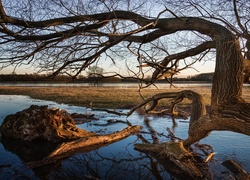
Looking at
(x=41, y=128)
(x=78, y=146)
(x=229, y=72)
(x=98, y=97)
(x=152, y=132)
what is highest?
(x=229, y=72)

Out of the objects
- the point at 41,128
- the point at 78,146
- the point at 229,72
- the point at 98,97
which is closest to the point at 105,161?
the point at 78,146

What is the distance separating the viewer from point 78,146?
24.6ft

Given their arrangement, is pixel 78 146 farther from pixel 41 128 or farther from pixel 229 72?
pixel 229 72

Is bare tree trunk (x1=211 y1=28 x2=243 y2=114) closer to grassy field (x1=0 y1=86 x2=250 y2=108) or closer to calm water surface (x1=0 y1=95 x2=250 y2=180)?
calm water surface (x1=0 y1=95 x2=250 y2=180)

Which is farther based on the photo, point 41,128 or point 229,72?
point 41,128

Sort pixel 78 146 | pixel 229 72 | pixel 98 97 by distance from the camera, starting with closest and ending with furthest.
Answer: pixel 229 72 → pixel 78 146 → pixel 98 97

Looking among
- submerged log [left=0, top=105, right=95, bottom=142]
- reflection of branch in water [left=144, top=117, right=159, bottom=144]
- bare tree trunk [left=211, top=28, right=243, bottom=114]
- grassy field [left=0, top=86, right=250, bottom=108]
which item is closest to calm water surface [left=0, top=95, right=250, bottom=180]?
reflection of branch in water [left=144, top=117, right=159, bottom=144]

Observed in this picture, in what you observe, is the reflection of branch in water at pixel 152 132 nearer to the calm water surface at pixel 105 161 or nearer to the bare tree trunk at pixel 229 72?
the calm water surface at pixel 105 161

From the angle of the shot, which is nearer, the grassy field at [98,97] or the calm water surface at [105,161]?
the calm water surface at [105,161]

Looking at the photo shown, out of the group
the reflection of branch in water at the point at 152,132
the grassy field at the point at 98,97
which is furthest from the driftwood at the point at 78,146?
the grassy field at the point at 98,97

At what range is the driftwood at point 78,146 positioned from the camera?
637cm

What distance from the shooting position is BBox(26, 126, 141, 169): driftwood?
6367mm

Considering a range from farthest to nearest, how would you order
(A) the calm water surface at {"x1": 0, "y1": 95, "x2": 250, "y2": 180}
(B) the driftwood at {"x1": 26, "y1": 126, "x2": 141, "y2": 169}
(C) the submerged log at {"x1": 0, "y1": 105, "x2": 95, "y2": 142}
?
(C) the submerged log at {"x1": 0, "y1": 105, "x2": 95, "y2": 142} < (B) the driftwood at {"x1": 26, "y1": 126, "x2": 141, "y2": 169} < (A) the calm water surface at {"x1": 0, "y1": 95, "x2": 250, "y2": 180}

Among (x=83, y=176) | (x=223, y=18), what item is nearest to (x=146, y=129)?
(x=83, y=176)
